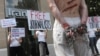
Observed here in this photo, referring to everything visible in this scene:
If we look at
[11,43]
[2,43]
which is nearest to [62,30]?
[11,43]

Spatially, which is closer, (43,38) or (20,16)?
(43,38)

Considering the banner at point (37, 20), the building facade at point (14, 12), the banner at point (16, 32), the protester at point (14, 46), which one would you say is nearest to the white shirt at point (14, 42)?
the protester at point (14, 46)

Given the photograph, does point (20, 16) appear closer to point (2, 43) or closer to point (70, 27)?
point (2, 43)

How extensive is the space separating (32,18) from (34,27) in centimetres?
32

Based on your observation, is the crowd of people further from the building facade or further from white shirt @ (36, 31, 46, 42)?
the building facade

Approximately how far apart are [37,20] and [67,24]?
8.24m

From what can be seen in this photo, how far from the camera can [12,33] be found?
Answer: 11.2 meters

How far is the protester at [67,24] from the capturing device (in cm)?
356

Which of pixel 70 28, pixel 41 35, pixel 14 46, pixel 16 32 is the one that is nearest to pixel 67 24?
pixel 70 28

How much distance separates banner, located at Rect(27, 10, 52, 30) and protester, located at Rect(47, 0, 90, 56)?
25.5 ft

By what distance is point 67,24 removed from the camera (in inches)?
139

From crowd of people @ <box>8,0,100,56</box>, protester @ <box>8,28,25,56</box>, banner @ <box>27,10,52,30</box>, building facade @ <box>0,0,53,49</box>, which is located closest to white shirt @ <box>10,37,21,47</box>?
protester @ <box>8,28,25,56</box>

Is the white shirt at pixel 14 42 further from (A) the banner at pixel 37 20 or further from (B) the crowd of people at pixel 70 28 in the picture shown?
(B) the crowd of people at pixel 70 28

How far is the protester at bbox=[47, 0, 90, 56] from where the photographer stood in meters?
3.56
